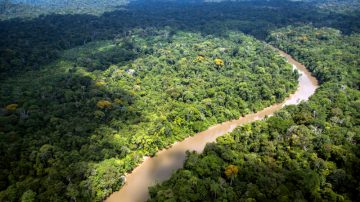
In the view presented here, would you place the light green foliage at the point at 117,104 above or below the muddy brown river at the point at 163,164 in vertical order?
above

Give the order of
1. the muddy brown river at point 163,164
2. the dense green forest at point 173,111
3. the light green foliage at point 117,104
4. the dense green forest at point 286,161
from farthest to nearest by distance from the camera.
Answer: the muddy brown river at point 163,164 < the light green foliage at point 117,104 < the dense green forest at point 173,111 < the dense green forest at point 286,161

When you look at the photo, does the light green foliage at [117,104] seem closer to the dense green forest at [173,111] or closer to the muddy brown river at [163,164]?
the dense green forest at [173,111]

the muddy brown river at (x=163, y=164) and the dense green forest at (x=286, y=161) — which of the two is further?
the muddy brown river at (x=163, y=164)

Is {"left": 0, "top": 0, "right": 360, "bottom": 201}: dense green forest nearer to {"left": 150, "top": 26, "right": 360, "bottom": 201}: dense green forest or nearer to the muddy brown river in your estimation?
{"left": 150, "top": 26, "right": 360, "bottom": 201}: dense green forest

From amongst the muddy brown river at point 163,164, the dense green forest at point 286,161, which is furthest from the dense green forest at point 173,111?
the muddy brown river at point 163,164

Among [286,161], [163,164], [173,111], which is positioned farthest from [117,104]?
[286,161]
